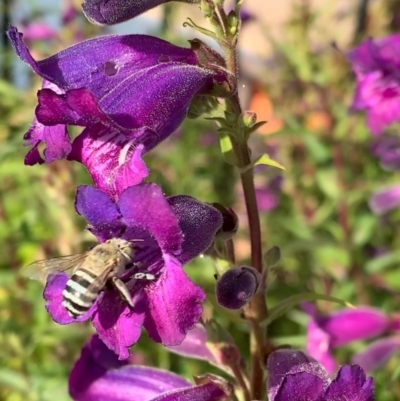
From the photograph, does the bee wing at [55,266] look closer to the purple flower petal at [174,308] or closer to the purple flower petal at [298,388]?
the purple flower petal at [174,308]

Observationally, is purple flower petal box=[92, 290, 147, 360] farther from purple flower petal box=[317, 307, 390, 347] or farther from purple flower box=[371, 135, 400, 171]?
purple flower box=[371, 135, 400, 171]

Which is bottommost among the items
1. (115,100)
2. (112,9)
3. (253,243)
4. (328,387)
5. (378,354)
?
(378,354)

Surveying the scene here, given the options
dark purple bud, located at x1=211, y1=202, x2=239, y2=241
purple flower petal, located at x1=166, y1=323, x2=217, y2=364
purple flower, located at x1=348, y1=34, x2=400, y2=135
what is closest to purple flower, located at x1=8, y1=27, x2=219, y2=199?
dark purple bud, located at x1=211, y1=202, x2=239, y2=241

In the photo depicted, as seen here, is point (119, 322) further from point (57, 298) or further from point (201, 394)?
point (201, 394)

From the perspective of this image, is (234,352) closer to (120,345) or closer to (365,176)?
(120,345)

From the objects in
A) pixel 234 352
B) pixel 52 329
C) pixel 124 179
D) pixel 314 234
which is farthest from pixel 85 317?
pixel 314 234

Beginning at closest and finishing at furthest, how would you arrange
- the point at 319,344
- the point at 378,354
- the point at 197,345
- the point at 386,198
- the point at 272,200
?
the point at 197,345 → the point at 319,344 → the point at 378,354 → the point at 386,198 → the point at 272,200

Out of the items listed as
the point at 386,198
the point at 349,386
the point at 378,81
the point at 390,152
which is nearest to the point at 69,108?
the point at 349,386
